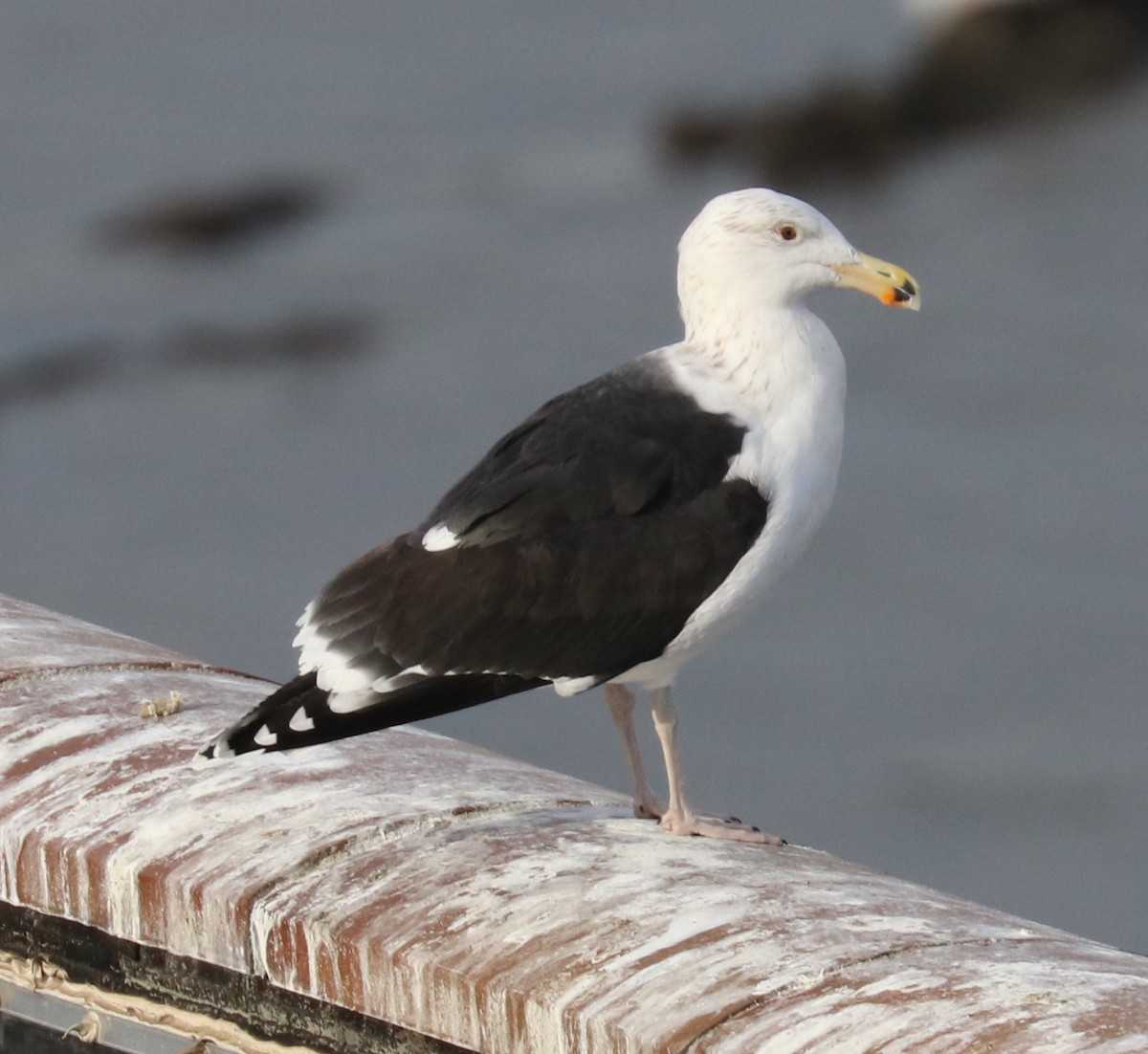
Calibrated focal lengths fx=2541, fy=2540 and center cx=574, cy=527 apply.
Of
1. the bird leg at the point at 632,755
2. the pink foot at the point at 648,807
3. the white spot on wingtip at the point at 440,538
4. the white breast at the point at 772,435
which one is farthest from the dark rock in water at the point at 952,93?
the white spot on wingtip at the point at 440,538

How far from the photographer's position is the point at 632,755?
5426 millimetres

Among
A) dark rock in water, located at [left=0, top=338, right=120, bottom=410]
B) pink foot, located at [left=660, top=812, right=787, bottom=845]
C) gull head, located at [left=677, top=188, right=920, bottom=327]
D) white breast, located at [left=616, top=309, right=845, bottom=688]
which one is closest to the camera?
white breast, located at [left=616, top=309, right=845, bottom=688]

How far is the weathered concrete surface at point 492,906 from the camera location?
3.96 meters

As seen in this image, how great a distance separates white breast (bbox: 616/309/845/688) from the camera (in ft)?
16.5

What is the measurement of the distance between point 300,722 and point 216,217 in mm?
29392

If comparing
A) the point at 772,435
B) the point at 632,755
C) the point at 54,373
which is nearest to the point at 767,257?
the point at 772,435

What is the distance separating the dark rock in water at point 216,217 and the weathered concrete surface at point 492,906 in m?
26.8

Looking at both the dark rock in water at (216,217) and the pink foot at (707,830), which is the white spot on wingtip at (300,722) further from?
the dark rock in water at (216,217)

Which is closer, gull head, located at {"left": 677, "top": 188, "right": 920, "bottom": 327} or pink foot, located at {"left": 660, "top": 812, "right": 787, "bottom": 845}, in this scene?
pink foot, located at {"left": 660, "top": 812, "right": 787, "bottom": 845}

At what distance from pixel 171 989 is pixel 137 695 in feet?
3.10

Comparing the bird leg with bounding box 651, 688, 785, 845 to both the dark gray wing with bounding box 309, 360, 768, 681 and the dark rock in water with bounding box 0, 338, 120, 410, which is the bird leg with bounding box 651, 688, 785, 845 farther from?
the dark rock in water with bounding box 0, 338, 120, 410

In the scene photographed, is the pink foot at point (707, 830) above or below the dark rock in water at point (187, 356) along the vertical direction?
below

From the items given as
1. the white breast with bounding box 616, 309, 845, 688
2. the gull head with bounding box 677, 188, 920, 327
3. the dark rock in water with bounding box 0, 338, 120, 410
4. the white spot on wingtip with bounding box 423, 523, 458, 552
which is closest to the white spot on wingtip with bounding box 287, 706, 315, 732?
the white spot on wingtip with bounding box 423, 523, 458, 552

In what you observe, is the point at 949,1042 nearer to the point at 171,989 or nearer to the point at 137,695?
the point at 171,989
